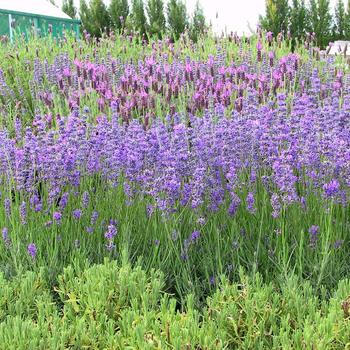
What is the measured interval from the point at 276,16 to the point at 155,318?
17.7 m

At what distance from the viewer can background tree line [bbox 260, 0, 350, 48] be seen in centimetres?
1980

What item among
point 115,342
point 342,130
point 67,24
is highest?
point 67,24

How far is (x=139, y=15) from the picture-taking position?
22875 mm

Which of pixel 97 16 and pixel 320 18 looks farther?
pixel 97 16

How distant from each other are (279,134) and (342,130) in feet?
1.95

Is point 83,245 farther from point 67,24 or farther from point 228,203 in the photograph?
point 67,24

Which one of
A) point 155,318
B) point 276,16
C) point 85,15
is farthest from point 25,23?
point 155,318

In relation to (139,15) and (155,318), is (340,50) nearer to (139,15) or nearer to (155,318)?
(155,318)

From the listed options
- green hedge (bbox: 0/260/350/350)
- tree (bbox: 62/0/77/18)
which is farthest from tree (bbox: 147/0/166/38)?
green hedge (bbox: 0/260/350/350)

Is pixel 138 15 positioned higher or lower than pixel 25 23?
higher

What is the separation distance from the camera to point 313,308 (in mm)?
2764

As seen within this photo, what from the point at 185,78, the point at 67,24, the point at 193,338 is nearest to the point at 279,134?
the point at 193,338

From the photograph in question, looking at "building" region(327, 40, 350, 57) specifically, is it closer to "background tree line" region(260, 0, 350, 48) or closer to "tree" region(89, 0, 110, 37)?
"background tree line" region(260, 0, 350, 48)

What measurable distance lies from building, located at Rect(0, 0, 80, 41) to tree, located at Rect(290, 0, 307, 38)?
7.21m
